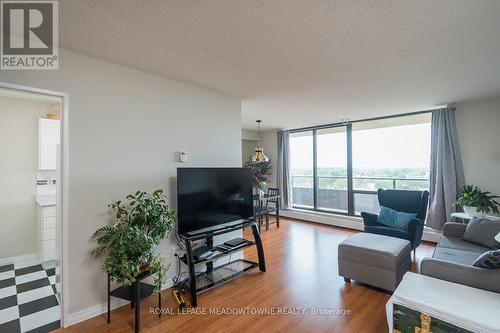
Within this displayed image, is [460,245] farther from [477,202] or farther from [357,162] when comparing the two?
[357,162]

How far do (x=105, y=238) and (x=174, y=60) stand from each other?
1801 millimetres

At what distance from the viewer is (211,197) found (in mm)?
2779

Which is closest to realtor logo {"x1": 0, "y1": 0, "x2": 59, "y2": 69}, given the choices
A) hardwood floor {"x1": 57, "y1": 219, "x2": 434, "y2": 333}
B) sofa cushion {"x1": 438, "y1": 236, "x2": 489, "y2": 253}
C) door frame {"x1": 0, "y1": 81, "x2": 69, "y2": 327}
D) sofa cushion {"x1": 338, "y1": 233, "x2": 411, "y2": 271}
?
door frame {"x1": 0, "y1": 81, "x2": 69, "y2": 327}

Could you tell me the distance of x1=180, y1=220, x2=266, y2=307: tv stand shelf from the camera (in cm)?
238

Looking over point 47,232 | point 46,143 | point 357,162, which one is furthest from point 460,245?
point 46,143

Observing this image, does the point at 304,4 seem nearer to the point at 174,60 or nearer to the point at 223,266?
the point at 174,60

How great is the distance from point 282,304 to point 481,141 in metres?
4.14

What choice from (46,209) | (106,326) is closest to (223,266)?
(106,326)

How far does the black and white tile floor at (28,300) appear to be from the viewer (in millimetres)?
2049

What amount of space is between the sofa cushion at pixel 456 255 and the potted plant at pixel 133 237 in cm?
284

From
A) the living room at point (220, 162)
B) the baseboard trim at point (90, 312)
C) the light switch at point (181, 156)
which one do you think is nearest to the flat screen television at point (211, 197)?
the living room at point (220, 162)

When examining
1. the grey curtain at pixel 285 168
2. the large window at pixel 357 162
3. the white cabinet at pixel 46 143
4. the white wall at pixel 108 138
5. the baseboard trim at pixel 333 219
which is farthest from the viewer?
the grey curtain at pixel 285 168

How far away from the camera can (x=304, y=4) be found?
1.49 m

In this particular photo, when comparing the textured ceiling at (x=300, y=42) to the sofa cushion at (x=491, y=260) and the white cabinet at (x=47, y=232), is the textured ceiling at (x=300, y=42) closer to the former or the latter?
the sofa cushion at (x=491, y=260)
